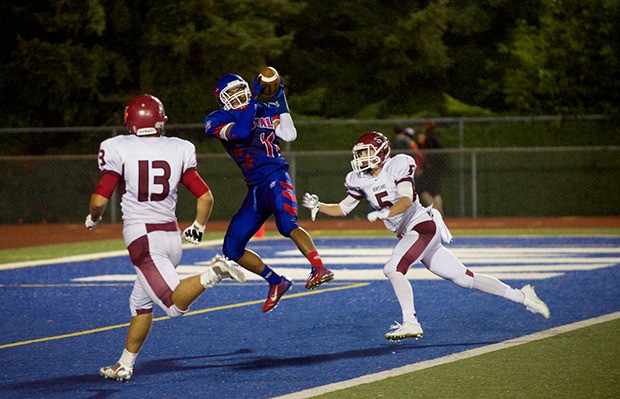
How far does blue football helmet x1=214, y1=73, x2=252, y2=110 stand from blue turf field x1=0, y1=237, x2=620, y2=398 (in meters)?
1.85

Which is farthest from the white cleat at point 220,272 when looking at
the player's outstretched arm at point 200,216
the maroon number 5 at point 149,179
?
the maroon number 5 at point 149,179

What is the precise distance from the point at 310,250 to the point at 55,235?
13487mm

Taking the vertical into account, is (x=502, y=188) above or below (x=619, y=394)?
below

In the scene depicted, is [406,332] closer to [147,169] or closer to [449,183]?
[147,169]

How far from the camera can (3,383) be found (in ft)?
24.5

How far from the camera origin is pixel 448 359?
8.05m

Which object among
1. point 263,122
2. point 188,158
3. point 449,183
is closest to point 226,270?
point 188,158

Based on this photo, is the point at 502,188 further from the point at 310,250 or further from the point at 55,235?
the point at 310,250

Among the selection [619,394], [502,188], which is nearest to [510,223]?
[502,188]

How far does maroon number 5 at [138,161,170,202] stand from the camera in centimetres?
733

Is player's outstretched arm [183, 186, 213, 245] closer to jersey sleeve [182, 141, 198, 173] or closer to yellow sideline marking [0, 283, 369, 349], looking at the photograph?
jersey sleeve [182, 141, 198, 173]

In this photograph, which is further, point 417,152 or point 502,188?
point 502,188

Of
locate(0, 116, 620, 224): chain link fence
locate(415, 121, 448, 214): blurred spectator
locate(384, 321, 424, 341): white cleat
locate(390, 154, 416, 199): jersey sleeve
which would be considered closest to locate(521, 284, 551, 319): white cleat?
locate(384, 321, 424, 341): white cleat

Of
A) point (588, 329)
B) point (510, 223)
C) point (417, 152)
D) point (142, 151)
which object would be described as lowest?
point (510, 223)
